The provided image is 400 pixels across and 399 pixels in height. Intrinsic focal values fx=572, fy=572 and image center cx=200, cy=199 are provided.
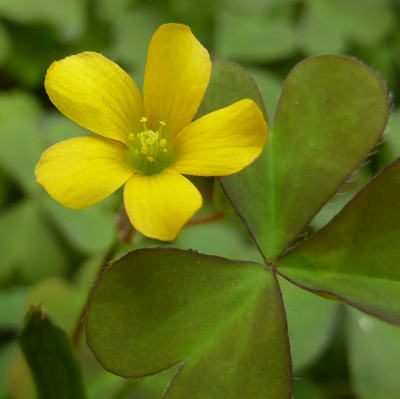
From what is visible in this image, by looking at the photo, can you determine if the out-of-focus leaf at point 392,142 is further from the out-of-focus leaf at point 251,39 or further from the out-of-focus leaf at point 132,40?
the out-of-focus leaf at point 132,40

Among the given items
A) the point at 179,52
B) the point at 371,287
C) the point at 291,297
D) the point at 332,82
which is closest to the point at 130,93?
the point at 179,52

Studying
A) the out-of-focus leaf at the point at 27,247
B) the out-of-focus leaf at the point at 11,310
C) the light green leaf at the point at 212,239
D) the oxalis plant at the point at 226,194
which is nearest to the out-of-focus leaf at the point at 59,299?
the out-of-focus leaf at the point at 11,310

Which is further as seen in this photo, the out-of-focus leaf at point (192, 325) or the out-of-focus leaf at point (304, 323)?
the out-of-focus leaf at point (304, 323)

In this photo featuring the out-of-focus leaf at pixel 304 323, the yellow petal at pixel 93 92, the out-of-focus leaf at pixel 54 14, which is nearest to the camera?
the yellow petal at pixel 93 92

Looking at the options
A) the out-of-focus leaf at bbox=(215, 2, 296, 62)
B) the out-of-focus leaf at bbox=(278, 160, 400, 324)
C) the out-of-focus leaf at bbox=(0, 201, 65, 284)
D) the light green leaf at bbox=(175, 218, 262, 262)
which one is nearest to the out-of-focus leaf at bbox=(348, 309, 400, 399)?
the light green leaf at bbox=(175, 218, 262, 262)

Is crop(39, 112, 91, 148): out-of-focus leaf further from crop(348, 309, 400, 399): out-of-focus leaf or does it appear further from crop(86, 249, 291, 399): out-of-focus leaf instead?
crop(86, 249, 291, 399): out-of-focus leaf

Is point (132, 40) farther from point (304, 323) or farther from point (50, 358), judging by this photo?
point (50, 358)

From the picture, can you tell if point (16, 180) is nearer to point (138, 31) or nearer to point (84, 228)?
point (84, 228)
